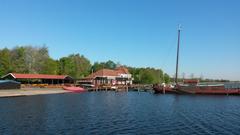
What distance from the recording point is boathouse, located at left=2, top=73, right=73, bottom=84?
358 feet

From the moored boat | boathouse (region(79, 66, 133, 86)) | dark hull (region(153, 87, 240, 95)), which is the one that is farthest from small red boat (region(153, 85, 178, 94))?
boathouse (region(79, 66, 133, 86))

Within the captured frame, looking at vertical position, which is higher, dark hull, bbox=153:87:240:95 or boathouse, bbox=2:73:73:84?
boathouse, bbox=2:73:73:84

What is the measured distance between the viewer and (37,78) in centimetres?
11538

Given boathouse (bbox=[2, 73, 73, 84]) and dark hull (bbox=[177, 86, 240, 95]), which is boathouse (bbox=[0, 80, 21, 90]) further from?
dark hull (bbox=[177, 86, 240, 95])

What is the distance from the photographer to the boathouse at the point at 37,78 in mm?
109075

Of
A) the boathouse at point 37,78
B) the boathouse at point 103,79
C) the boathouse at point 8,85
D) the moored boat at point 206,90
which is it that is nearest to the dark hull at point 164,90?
the moored boat at point 206,90

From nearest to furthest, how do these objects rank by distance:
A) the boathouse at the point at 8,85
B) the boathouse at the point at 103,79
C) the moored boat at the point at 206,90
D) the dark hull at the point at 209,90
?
the boathouse at the point at 8,85 < the dark hull at the point at 209,90 < the moored boat at the point at 206,90 < the boathouse at the point at 103,79

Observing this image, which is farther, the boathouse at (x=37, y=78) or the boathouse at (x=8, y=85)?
the boathouse at (x=37, y=78)

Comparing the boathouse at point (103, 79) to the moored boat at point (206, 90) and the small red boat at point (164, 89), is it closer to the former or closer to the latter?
the small red boat at point (164, 89)

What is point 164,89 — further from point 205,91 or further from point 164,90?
point 205,91

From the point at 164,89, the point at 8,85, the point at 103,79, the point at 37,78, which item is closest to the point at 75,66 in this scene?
the point at 103,79

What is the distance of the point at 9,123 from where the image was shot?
36.3m

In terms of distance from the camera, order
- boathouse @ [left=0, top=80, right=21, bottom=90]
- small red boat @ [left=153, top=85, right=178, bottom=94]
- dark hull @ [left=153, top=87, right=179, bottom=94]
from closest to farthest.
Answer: boathouse @ [left=0, top=80, right=21, bottom=90] → dark hull @ [left=153, top=87, right=179, bottom=94] → small red boat @ [left=153, top=85, right=178, bottom=94]

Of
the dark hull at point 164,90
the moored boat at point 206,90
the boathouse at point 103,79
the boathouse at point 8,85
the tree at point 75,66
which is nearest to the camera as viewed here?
the boathouse at point 8,85
